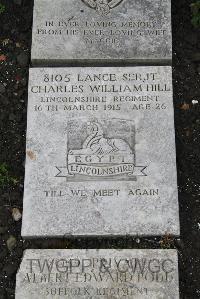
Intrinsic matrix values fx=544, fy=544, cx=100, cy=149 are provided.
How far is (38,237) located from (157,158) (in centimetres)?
119

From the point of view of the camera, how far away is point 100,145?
4.64 m

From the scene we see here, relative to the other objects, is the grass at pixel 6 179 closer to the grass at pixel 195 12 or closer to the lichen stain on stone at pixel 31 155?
the lichen stain on stone at pixel 31 155

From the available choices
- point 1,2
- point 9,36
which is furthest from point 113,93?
point 1,2

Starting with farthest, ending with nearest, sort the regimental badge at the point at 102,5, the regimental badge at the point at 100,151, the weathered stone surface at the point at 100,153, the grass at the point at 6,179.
A: 1. the regimental badge at the point at 102,5
2. the grass at the point at 6,179
3. the regimental badge at the point at 100,151
4. the weathered stone surface at the point at 100,153

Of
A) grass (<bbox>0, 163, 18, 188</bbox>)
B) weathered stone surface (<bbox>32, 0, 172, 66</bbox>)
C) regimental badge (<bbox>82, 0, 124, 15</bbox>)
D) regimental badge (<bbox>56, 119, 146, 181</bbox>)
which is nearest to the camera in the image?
regimental badge (<bbox>56, 119, 146, 181</bbox>)

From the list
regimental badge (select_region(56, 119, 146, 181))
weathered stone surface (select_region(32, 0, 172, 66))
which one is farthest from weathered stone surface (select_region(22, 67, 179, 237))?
weathered stone surface (select_region(32, 0, 172, 66))

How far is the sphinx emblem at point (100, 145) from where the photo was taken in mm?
4613

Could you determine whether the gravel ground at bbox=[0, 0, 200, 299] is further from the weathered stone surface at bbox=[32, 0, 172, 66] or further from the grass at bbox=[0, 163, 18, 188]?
the weathered stone surface at bbox=[32, 0, 172, 66]

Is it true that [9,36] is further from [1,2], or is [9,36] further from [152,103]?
[152,103]

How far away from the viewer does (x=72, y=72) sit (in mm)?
4938

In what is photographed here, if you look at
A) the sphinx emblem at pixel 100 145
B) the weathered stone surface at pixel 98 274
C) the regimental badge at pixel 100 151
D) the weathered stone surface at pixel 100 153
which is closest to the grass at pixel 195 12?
the weathered stone surface at pixel 100 153

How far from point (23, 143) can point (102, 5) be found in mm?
1522

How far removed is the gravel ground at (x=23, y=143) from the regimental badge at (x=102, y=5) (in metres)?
0.69

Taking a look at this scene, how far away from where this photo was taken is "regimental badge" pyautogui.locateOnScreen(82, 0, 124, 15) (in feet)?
17.0
